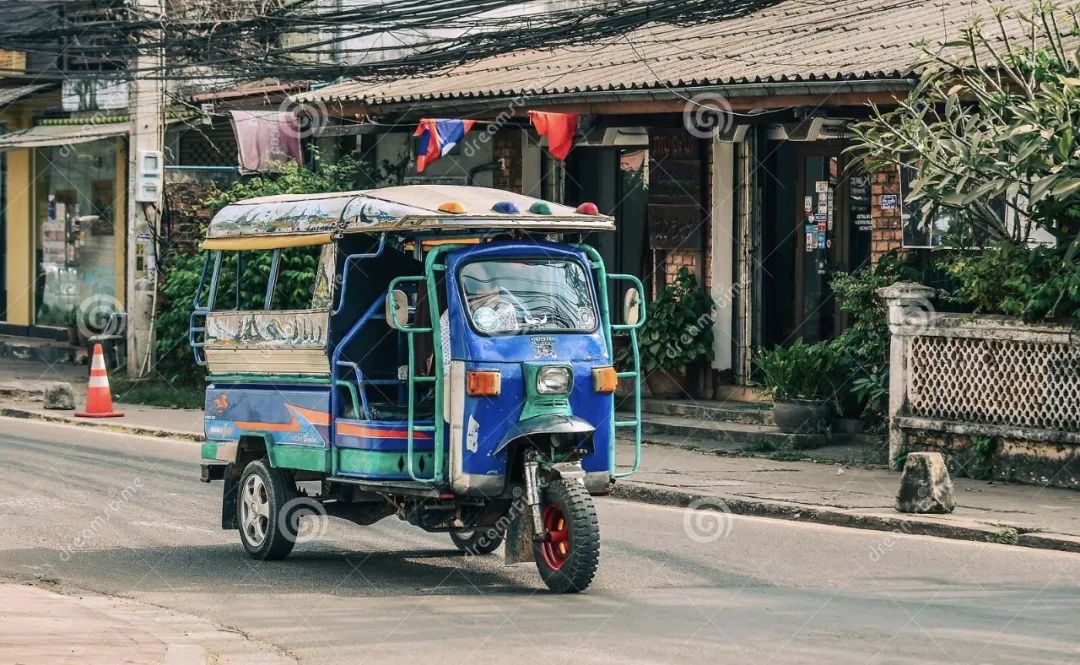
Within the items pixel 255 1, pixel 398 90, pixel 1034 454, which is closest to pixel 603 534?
pixel 1034 454

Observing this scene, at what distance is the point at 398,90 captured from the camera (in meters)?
22.0

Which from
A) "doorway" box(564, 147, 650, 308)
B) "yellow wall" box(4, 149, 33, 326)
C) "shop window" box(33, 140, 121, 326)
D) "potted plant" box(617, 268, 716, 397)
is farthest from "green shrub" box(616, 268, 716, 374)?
"yellow wall" box(4, 149, 33, 326)

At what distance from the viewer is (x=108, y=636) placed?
27.6 feet

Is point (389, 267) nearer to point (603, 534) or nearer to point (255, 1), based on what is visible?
point (603, 534)

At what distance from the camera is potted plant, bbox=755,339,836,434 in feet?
54.2

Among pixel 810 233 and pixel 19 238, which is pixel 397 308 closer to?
pixel 810 233

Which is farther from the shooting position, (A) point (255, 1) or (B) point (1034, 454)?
(A) point (255, 1)

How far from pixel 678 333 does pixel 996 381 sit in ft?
17.1

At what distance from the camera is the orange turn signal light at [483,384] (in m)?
9.62

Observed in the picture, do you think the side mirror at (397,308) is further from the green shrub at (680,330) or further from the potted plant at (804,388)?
the green shrub at (680,330)

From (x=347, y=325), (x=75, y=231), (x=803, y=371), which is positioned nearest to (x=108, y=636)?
(x=347, y=325)

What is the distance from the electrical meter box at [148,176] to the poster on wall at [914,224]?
10.9 metres

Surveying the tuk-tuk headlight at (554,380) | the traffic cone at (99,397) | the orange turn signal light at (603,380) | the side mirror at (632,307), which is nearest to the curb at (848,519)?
the side mirror at (632,307)

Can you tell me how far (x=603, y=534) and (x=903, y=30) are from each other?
8307 mm
